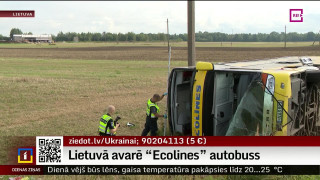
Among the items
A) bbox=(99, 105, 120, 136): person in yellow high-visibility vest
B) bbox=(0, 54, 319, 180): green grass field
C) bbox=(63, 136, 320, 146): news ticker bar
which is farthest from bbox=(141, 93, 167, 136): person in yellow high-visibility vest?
bbox=(63, 136, 320, 146): news ticker bar

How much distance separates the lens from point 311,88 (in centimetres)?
698

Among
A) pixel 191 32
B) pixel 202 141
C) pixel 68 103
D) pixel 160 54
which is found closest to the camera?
pixel 202 141

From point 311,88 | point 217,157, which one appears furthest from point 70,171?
point 311,88

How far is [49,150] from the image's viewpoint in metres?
4.99

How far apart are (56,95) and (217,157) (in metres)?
11.0

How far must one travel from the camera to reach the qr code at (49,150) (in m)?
4.88

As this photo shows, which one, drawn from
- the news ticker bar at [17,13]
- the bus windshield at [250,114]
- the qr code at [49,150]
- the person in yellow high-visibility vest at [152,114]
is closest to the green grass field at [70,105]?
the qr code at [49,150]

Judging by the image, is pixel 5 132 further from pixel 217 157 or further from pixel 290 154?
pixel 290 154

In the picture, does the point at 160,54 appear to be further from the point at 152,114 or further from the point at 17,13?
the point at 17,13

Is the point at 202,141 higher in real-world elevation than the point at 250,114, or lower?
lower

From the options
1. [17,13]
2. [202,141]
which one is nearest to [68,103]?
[17,13]

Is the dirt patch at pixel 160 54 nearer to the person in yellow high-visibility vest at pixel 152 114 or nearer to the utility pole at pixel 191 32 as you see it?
the utility pole at pixel 191 32

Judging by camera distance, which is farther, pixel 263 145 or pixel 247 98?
pixel 247 98

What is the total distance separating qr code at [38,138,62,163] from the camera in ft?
16.0
